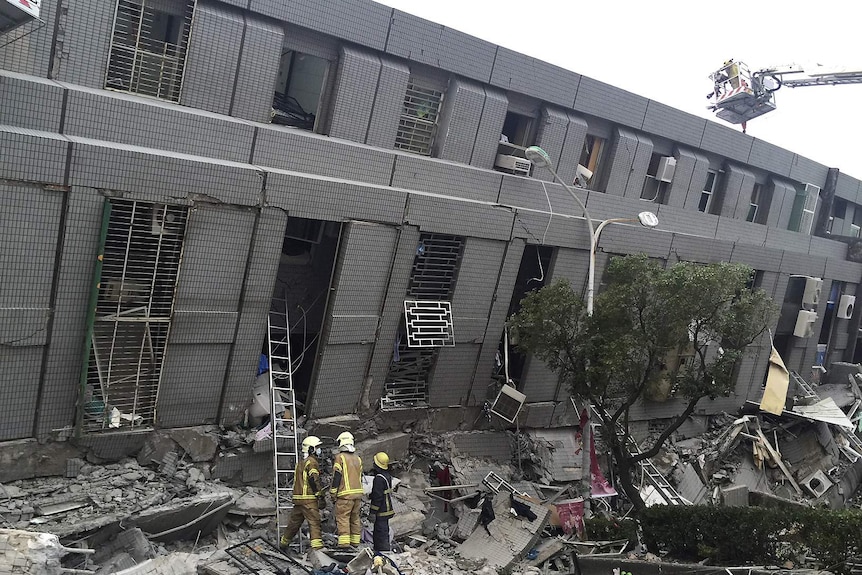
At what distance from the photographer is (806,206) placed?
19.1 m

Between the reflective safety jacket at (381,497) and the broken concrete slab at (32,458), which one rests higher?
the reflective safety jacket at (381,497)

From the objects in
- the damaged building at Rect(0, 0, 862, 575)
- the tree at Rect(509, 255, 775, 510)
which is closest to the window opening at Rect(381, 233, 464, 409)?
the damaged building at Rect(0, 0, 862, 575)

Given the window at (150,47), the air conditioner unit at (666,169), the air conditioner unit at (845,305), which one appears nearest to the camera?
the window at (150,47)

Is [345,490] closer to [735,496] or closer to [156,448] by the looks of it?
[156,448]

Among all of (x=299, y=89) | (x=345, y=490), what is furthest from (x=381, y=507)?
(x=299, y=89)

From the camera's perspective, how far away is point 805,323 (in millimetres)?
18328

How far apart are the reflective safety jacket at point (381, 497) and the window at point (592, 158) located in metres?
7.89

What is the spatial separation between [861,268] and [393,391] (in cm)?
1648

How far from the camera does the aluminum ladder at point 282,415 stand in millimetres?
9477

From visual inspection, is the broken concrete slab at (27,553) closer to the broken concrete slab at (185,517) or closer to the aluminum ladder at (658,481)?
the broken concrete slab at (185,517)

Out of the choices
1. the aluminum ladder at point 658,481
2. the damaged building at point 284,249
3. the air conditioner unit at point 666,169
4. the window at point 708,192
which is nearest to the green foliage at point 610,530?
the damaged building at point 284,249

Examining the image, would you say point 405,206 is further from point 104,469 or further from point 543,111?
point 104,469

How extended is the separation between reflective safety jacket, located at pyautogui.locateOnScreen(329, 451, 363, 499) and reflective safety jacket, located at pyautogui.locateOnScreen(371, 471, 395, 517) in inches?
7.6

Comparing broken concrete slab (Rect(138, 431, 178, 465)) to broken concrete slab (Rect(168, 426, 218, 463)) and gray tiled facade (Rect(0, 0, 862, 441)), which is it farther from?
gray tiled facade (Rect(0, 0, 862, 441))
